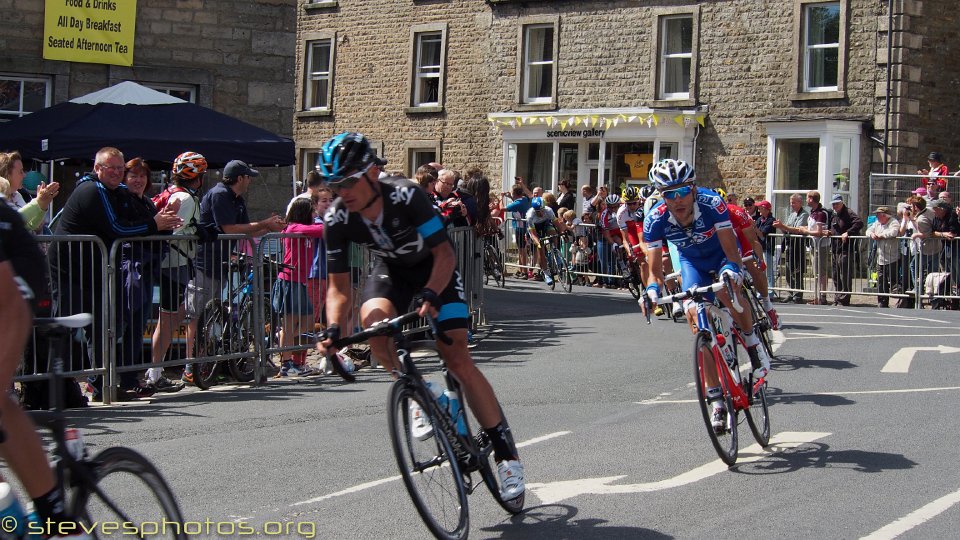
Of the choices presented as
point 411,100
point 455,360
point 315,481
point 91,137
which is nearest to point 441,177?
point 91,137

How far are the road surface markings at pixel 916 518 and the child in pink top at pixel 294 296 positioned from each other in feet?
22.1

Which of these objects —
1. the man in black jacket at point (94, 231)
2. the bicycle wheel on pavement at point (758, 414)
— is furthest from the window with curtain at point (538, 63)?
the bicycle wheel on pavement at point (758, 414)

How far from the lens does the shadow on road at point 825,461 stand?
7.86 m

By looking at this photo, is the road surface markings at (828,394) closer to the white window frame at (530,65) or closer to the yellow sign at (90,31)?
the yellow sign at (90,31)

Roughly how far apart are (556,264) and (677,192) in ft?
49.8

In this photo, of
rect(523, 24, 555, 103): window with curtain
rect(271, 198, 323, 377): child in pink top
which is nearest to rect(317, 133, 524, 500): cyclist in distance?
rect(271, 198, 323, 377): child in pink top

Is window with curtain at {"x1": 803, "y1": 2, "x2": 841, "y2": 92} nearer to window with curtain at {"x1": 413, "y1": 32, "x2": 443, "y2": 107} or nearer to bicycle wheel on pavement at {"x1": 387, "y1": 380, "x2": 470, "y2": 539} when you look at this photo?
window with curtain at {"x1": 413, "y1": 32, "x2": 443, "y2": 107}

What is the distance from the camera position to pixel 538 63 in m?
33.7

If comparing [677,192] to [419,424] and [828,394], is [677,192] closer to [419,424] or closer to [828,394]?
[828,394]

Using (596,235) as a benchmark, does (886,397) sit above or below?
below

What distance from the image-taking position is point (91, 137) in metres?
14.3

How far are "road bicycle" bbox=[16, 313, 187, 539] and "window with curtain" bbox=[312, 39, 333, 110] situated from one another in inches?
1355

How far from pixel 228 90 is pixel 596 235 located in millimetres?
8578

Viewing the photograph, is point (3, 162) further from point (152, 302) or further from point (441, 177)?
point (441, 177)
